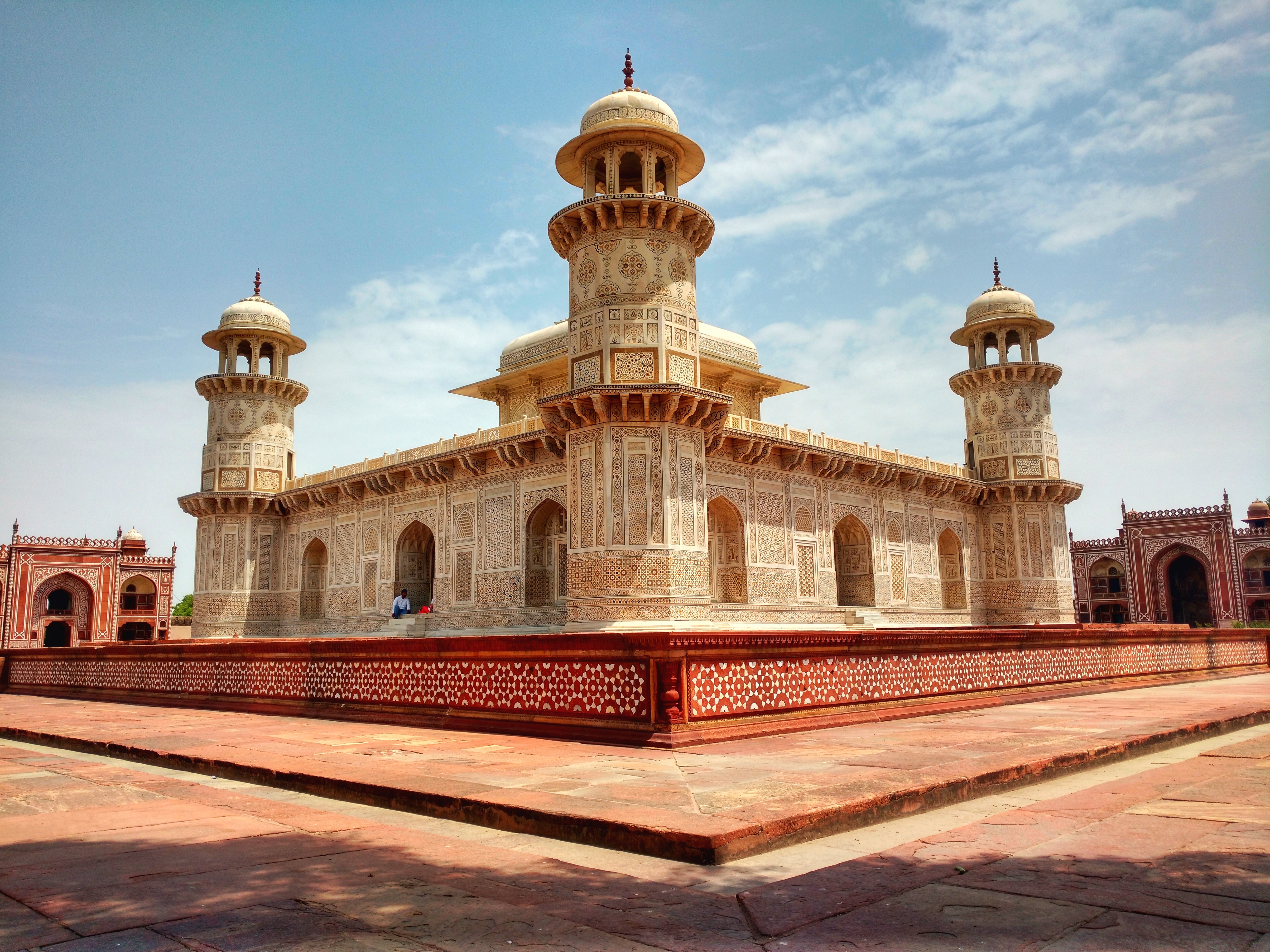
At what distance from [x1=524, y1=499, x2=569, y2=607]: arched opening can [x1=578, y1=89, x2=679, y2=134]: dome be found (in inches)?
256

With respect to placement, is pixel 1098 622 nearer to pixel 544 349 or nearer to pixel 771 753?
pixel 544 349

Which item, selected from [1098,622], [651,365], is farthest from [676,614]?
[1098,622]

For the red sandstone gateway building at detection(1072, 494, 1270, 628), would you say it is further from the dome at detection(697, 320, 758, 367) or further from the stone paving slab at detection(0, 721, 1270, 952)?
the stone paving slab at detection(0, 721, 1270, 952)

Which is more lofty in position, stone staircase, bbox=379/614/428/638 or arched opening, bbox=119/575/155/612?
arched opening, bbox=119/575/155/612

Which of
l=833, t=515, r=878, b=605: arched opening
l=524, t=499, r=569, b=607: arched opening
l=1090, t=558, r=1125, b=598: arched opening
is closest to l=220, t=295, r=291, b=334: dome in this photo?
l=524, t=499, r=569, b=607: arched opening

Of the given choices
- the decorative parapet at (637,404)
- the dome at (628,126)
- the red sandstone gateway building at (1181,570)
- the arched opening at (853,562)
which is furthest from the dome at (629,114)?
the red sandstone gateway building at (1181,570)

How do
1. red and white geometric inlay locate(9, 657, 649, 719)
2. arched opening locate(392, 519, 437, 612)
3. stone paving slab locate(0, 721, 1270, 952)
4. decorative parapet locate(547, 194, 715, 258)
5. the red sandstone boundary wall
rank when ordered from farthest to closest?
1. arched opening locate(392, 519, 437, 612)
2. decorative parapet locate(547, 194, 715, 258)
3. red and white geometric inlay locate(9, 657, 649, 719)
4. the red sandstone boundary wall
5. stone paving slab locate(0, 721, 1270, 952)

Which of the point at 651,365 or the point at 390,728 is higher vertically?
the point at 651,365

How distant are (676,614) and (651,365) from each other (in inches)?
140

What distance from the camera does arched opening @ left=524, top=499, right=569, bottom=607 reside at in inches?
702

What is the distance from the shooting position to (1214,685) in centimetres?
1192

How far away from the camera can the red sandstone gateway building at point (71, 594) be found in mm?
A: 34594

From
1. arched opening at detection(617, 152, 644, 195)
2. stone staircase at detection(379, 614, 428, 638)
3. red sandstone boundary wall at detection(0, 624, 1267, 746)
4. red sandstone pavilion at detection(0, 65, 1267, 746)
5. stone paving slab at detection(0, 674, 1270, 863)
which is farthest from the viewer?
stone staircase at detection(379, 614, 428, 638)

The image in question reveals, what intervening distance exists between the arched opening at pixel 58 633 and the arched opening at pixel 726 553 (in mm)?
28936
